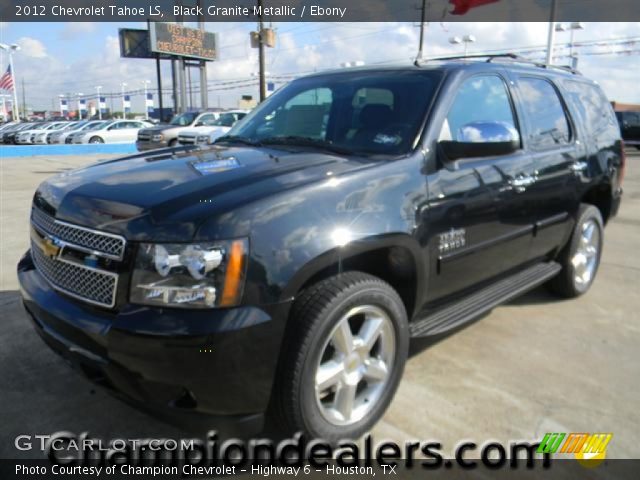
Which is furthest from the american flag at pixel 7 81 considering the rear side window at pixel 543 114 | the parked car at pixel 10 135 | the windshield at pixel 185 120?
the rear side window at pixel 543 114

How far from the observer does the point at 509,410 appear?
2906mm

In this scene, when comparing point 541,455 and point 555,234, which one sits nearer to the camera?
point 541,455

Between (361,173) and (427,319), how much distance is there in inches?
40.2

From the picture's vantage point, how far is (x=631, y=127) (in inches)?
930

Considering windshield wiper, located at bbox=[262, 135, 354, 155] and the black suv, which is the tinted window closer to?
the black suv

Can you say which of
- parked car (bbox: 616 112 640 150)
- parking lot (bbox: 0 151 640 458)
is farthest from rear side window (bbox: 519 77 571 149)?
parked car (bbox: 616 112 640 150)

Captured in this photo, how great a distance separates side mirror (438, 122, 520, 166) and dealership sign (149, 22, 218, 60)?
46.0m

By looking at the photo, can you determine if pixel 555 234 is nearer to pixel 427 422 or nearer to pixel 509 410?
pixel 509 410

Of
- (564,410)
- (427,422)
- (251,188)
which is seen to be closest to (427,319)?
(427,422)

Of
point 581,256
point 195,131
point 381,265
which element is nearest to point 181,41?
point 195,131

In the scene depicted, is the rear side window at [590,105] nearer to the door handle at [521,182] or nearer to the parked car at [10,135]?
the door handle at [521,182]

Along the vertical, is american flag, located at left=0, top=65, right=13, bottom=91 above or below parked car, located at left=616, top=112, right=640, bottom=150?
above

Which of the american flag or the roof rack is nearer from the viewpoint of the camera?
the roof rack

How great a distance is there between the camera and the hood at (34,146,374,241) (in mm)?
2125
